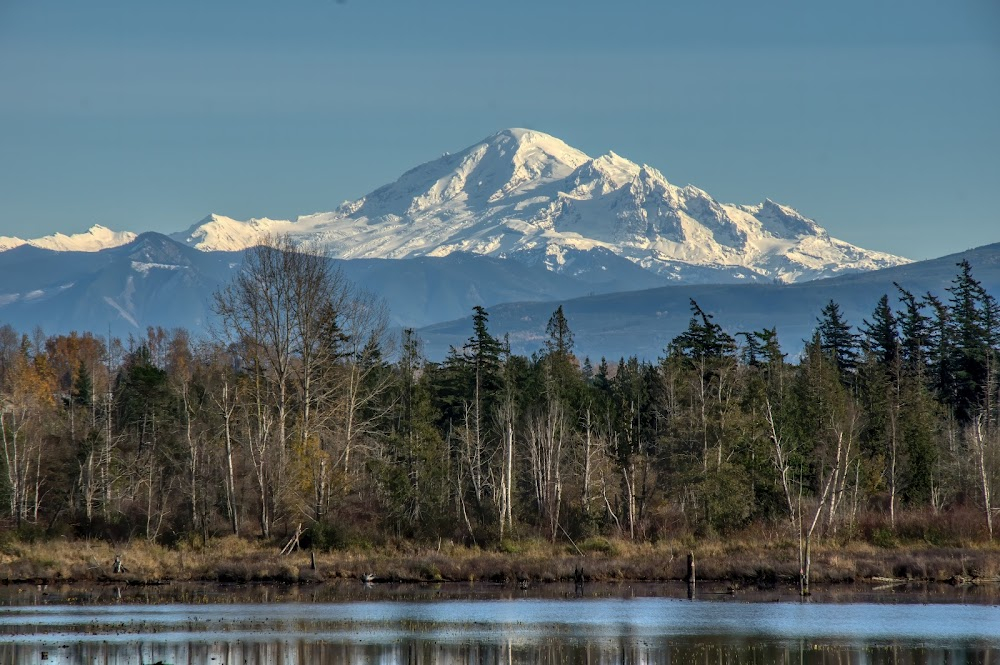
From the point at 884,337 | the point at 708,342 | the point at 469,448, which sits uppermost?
the point at 884,337

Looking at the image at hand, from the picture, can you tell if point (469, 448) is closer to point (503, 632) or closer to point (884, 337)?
point (503, 632)

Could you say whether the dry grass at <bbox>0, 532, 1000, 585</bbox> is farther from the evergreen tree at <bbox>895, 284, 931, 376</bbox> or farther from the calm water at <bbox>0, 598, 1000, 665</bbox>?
the evergreen tree at <bbox>895, 284, 931, 376</bbox>

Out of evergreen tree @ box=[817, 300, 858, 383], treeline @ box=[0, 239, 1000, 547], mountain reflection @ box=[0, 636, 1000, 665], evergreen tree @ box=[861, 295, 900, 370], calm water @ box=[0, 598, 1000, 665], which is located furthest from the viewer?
evergreen tree @ box=[817, 300, 858, 383]

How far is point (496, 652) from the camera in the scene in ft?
145

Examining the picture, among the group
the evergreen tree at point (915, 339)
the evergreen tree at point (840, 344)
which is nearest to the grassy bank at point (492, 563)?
the evergreen tree at point (915, 339)

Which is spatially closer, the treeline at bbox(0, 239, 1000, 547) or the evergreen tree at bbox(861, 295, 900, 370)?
the treeline at bbox(0, 239, 1000, 547)

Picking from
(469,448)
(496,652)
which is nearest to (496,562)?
(469,448)

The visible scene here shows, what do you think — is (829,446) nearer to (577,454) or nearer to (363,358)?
(577,454)

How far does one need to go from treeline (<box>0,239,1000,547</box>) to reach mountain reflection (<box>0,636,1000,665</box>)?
22710 mm

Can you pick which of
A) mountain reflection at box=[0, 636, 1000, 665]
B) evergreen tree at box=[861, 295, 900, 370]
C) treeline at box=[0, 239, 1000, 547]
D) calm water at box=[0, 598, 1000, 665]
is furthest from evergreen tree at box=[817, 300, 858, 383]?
mountain reflection at box=[0, 636, 1000, 665]

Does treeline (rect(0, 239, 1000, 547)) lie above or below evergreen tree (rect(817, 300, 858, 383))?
below

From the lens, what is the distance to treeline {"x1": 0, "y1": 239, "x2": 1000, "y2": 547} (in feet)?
249

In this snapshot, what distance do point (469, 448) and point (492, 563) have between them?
14836 mm

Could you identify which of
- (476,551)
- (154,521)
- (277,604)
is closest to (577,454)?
(476,551)
